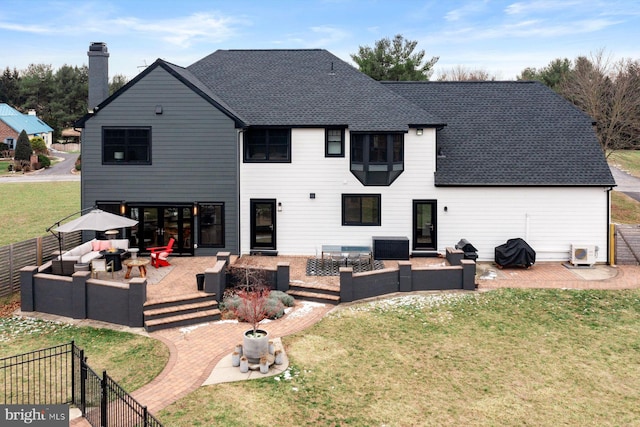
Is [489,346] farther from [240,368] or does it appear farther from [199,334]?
[199,334]

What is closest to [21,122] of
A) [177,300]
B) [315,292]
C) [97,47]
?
[97,47]

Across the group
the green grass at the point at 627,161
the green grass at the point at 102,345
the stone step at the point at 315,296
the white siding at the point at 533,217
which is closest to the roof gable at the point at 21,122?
the green grass at the point at 102,345

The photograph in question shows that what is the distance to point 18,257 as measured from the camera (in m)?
17.7

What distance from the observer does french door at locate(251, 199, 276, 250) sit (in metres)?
23.0

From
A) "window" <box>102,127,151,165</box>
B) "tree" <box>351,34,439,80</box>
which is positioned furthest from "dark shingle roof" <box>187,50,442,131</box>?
"tree" <box>351,34,439,80</box>

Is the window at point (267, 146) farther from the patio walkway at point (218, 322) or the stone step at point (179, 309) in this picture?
the stone step at point (179, 309)

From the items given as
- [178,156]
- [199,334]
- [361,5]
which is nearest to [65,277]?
[199,334]

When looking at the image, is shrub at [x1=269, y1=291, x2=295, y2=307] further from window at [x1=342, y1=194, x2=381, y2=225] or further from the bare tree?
the bare tree

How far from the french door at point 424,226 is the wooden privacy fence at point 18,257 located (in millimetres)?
15685

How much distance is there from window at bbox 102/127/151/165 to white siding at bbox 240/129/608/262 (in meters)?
4.52

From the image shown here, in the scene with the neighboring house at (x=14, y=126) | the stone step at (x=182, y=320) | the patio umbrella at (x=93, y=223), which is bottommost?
the stone step at (x=182, y=320)

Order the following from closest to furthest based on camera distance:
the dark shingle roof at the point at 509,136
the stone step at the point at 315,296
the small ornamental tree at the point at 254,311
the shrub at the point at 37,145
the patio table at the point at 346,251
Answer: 1. the small ornamental tree at the point at 254,311
2. the stone step at the point at 315,296
3. the patio table at the point at 346,251
4. the dark shingle roof at the point at 509,136
5. the shrub at the point at 37,145

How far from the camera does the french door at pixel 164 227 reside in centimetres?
2222

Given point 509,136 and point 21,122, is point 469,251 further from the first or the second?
point 21,122
